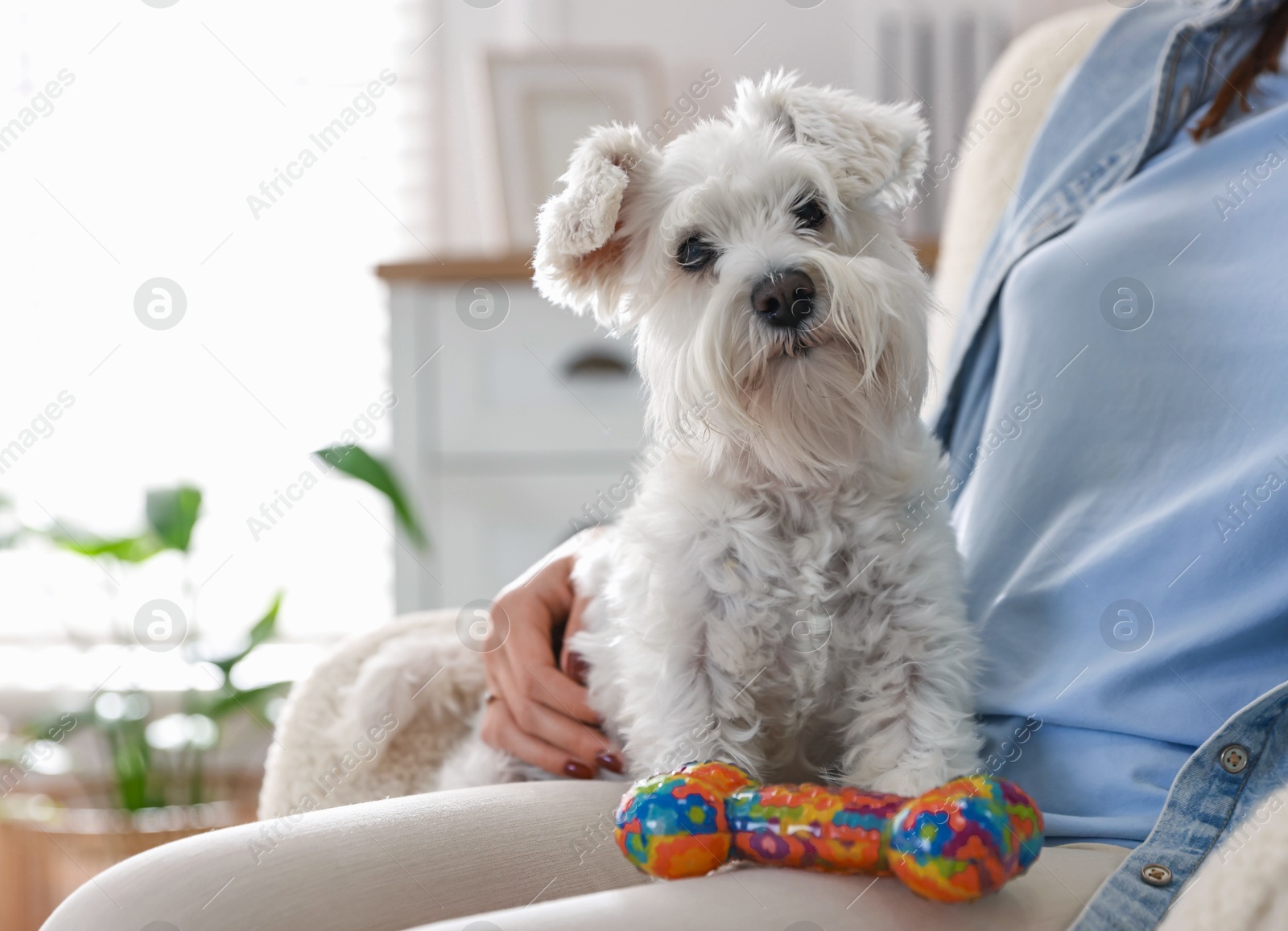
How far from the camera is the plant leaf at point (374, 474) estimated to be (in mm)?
1728

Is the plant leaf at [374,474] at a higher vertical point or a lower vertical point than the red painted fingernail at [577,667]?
higher

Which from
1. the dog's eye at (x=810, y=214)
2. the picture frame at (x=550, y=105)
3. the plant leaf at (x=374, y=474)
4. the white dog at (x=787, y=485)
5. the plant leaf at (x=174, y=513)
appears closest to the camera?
the white dog at (x=787, y=485)

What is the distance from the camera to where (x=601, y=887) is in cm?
77

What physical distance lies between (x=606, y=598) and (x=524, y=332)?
1.02 meters

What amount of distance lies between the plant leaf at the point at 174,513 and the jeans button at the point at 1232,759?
69.3 inches

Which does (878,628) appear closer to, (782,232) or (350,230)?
(782,232)

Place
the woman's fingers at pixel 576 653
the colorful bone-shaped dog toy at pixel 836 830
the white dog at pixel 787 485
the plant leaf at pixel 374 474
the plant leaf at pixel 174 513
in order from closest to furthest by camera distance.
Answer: the colorful bone-shaped dog toy at pixel 836 830, the white dog at pixel 787 485, the woman's fingers at pixel 576 653, the plant leaf at pixel 374 474, the plant leaf at pixel 174 513

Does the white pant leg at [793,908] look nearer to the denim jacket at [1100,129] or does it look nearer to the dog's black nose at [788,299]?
the dog's black nose at [788,299]

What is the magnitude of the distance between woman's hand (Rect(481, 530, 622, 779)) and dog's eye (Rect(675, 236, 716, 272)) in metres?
0.37

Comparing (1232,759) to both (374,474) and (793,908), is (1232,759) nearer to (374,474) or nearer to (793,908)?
(793,908)

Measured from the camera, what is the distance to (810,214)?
35.3 inches

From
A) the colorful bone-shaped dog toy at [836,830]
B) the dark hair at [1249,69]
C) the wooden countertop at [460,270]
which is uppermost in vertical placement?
the dark hair at [1249,69]

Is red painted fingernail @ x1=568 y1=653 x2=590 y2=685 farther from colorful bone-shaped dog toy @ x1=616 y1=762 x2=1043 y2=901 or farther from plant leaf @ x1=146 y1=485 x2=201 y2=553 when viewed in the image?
plant leaf @ x1=146 y1=485 x2=201 y2=553

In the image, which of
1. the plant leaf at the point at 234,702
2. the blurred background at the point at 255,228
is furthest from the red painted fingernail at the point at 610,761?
the blurred background at the point at 255,228
